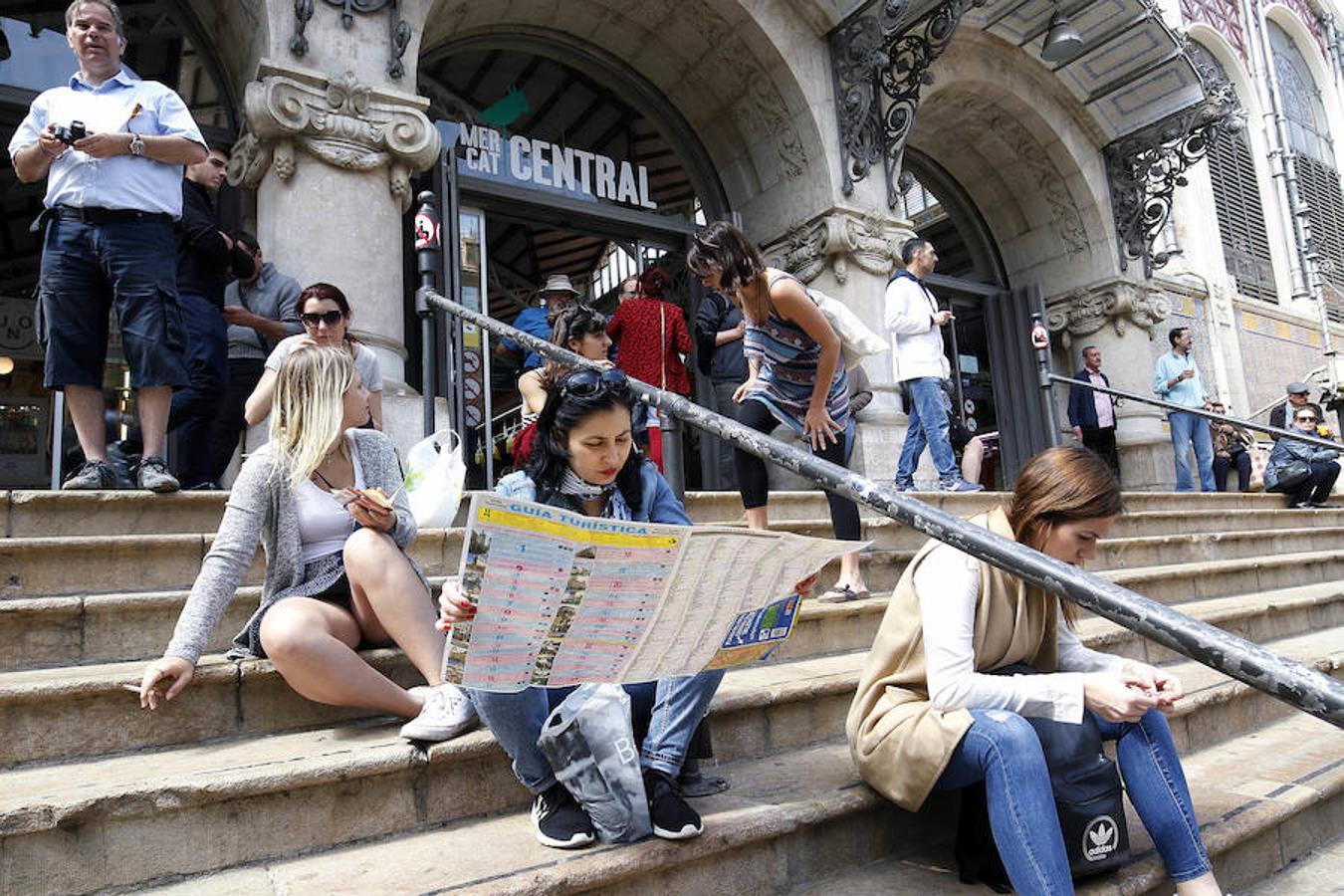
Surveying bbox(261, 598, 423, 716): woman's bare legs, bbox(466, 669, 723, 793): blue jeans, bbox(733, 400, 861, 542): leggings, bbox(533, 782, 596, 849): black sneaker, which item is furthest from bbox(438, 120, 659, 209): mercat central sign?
bbox(533, 782, 596, 849): black sneaker

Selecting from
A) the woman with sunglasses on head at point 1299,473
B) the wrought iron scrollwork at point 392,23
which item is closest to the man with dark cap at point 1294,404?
the woman with sunglasses on head at point 1299,473

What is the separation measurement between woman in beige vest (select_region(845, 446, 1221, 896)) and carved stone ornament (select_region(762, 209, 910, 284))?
5276mm

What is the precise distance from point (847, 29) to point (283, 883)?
729 cm

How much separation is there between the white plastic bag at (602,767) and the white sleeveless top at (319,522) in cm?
92

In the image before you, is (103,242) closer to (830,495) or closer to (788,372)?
(788,372)

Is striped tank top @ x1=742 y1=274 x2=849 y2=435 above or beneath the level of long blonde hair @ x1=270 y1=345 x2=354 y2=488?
above

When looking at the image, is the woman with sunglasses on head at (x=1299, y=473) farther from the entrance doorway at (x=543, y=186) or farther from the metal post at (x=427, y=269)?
the metal post at (x=427, y=269)

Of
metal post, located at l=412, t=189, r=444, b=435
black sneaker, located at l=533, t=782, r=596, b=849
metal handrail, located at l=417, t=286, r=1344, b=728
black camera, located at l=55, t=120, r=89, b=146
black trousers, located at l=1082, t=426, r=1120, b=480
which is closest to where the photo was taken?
metal handrail, located at l=417, t=286, r=1344, b=728

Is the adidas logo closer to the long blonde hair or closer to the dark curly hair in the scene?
Result: the dark curly hair

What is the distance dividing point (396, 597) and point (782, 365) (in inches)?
78.9

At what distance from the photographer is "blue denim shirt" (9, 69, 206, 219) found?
315 cm

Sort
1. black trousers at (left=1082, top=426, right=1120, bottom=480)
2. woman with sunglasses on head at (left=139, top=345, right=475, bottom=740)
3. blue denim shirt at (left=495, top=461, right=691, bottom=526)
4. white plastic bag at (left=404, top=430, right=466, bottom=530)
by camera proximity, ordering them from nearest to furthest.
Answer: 1. woman with sunglasses on head at (left=139, top=345, right=475, bottom=740)
2. blue denim shirt at (left=495, top=461, right=691, bottom=526)
3. white plastic bag at (left=404, top=430, right=466, bottom=530)
4. black trousers at (left=1082, top=426, right=1120, bottom=480)

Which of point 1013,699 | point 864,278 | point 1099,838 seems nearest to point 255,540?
point 1013,699

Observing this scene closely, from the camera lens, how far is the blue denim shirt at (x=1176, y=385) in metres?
8.17
